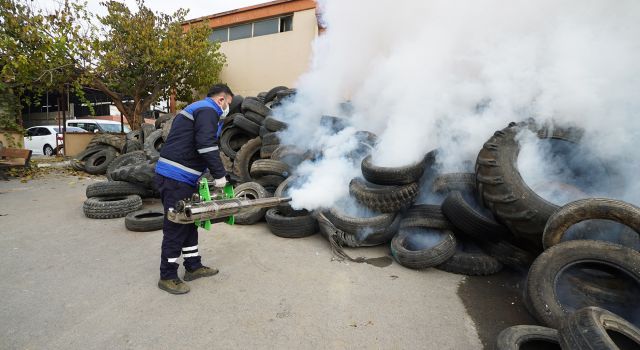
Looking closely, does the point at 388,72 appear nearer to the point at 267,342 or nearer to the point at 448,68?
the point at 448,68

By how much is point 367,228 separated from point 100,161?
31.4 feet

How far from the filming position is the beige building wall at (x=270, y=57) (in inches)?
511

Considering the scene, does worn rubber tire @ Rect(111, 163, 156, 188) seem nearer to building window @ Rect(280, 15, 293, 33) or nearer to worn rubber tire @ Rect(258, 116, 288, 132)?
worn rubber tire @ Rect(258, 116, 288, 132)

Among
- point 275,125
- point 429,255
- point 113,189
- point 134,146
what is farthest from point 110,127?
point 429,255

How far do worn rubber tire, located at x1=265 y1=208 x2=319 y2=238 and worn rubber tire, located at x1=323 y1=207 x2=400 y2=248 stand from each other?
462 millimetres

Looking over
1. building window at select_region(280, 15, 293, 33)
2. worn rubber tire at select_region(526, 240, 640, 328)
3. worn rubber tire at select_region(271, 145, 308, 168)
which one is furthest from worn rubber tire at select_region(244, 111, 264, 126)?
building window at select_region(280, 15, 293, 33)

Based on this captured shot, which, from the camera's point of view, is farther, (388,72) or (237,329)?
(388,72)

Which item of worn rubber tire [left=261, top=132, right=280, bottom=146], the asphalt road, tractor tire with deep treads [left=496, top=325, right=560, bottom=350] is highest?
worn rubber tire [left=261, top=132, right=280, bottom=146]

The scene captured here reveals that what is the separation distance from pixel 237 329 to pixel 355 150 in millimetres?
3618

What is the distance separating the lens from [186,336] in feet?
7.94

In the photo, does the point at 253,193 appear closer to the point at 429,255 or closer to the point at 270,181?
the point at 270,181

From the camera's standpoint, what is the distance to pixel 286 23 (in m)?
13.7

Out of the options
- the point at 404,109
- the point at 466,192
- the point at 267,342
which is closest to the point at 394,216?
the point at 466,192

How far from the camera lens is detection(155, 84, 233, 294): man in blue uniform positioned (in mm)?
3082
